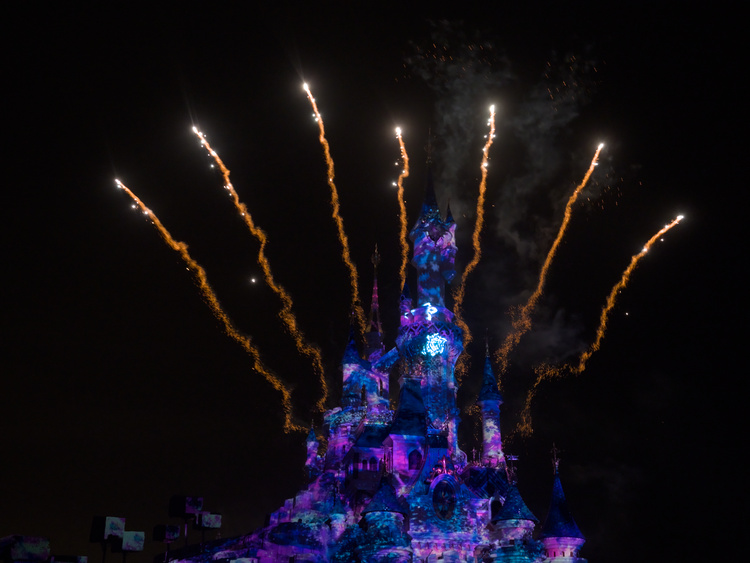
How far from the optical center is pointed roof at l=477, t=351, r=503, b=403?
63531 mm

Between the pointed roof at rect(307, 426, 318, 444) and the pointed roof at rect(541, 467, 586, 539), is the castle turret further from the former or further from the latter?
the pointed roof at rect(541, 467, 586, 539)

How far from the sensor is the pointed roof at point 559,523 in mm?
49156

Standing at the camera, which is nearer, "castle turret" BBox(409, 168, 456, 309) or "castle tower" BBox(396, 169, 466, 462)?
"castle tower" BBox(396, 169, 466, 462)

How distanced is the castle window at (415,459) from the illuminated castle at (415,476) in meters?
0.08

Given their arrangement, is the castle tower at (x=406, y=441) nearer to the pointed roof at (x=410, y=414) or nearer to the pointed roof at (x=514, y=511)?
the pointed roof at (x=410, y=414)

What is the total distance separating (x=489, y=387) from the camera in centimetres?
6394

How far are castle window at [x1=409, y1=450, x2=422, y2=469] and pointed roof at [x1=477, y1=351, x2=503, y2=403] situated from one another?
9342 mm

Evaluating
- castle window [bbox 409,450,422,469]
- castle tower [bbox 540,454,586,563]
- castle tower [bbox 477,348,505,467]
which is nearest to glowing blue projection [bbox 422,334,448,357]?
castle tower [bbox 477,348,505,467]

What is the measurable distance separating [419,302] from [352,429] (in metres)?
12.6

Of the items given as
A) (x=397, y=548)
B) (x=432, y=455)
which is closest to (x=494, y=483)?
(x=432, y=455)

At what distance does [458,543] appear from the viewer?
1955 inches

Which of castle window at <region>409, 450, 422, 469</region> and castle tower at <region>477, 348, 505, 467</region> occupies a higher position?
castle tower at <region>477, 348, 505, 467</region>

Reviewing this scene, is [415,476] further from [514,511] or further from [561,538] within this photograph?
[561,538]

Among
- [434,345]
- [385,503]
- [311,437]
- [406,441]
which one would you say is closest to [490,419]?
[434,345]
